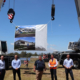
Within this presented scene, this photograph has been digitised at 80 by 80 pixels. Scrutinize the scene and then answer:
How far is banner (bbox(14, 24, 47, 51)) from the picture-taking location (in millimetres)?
5188

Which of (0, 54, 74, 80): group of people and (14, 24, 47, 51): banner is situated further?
(14, 24, 47, 51): banner

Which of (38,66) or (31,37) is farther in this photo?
(31,37)

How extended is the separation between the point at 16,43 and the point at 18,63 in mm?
1079

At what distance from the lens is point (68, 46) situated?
43.9 feet

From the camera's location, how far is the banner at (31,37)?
17.0ft

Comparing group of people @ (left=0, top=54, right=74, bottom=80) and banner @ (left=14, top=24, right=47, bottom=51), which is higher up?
banner @ (left=14, top=24, right=47, bottom=51)

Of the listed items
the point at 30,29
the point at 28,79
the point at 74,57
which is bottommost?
the point at 28,79

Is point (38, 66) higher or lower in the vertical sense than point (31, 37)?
lower

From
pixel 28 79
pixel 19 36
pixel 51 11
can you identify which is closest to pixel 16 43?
pixel 19 36

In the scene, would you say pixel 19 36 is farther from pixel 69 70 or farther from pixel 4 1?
pixel 4 1

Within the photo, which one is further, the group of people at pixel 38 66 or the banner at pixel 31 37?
the banner at pixel 31 37

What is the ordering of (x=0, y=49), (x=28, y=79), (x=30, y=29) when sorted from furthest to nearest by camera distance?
(x=0, y=49), (x=28, y=79), (x=30, y=29)

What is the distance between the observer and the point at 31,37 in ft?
17.5

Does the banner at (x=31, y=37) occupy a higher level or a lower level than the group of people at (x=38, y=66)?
higher
